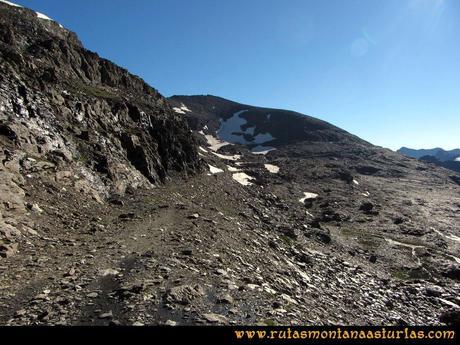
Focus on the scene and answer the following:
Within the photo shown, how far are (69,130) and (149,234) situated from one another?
18.5 meters

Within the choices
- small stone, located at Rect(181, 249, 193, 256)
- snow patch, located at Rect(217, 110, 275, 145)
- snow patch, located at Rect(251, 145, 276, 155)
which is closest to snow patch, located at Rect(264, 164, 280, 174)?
snow patch, located at Rect(251, 145, 276, 155)

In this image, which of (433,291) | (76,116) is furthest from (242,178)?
(433,291)

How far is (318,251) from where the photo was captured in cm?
4178

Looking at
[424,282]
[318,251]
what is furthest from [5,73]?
[424,282]

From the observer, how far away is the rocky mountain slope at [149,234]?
15891 millimetres

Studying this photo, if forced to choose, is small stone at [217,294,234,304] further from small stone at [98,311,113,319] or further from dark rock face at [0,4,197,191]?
dark rock face at [0,4,197,191]

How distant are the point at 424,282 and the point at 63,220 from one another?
119 feet

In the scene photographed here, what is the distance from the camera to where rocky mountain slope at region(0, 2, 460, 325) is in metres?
15.9

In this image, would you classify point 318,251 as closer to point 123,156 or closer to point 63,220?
point 123,156

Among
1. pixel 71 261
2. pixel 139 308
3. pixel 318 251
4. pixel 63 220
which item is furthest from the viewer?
pixel 318 251

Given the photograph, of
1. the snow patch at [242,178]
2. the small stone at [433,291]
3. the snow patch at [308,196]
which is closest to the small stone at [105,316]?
the small stone at [433,291]

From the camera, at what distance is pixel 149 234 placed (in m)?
25.5

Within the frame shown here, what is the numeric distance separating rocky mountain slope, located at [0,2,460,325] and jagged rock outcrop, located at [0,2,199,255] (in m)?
0.19

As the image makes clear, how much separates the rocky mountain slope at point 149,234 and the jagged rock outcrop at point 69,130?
7.3 inches
